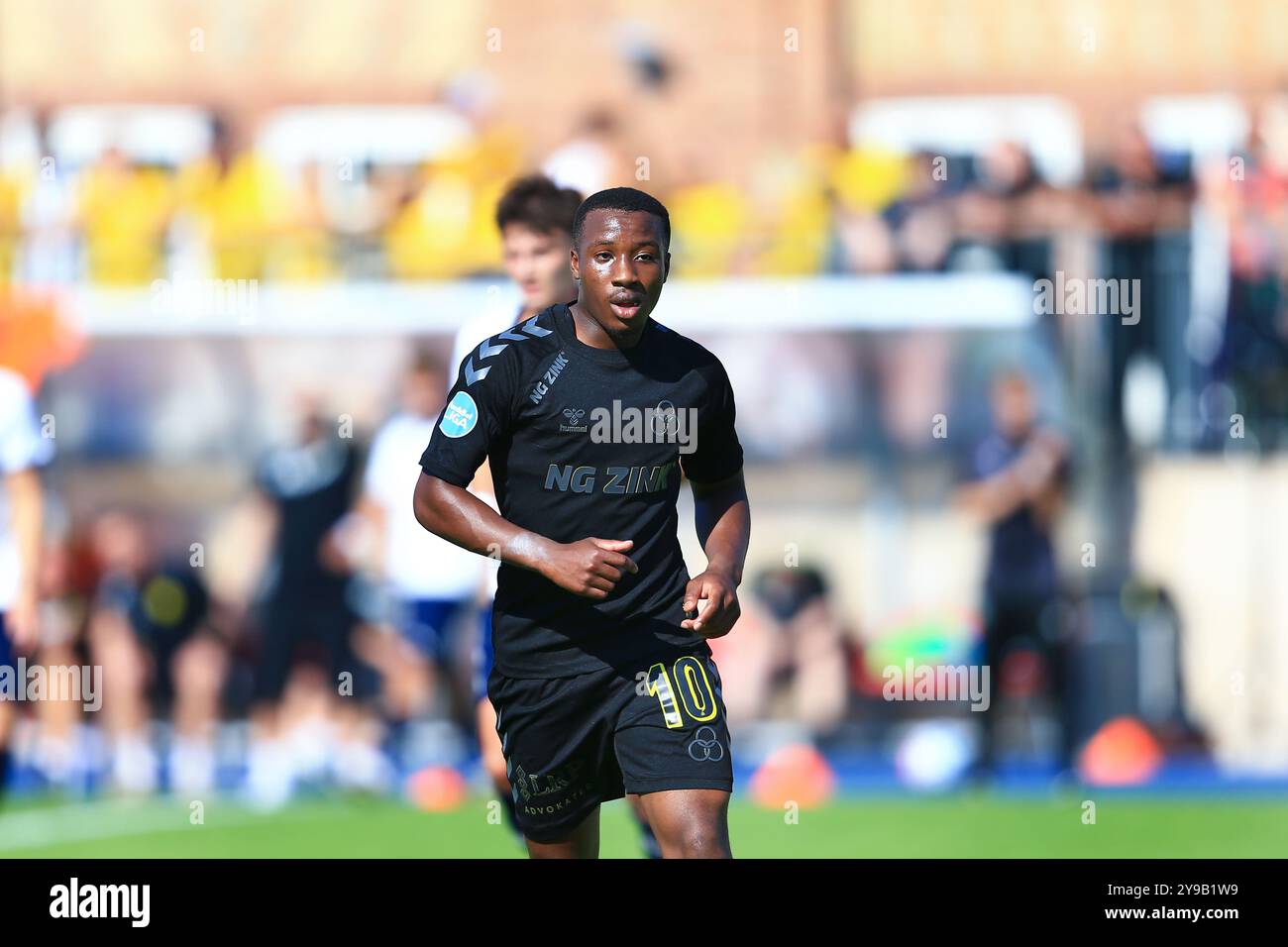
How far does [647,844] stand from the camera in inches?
257

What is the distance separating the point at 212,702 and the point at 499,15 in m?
9.46

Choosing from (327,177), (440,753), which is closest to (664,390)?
(440,753)

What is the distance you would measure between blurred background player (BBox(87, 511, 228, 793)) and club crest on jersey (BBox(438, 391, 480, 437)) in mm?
7864

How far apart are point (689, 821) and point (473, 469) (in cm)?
109

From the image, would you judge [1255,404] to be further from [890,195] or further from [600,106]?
[600,106]

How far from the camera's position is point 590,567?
4.96 meters

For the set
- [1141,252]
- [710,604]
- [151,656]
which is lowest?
[151,656]

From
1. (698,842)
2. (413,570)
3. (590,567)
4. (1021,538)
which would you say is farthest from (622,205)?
(1021,538)

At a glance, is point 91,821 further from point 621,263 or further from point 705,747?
point 621,263

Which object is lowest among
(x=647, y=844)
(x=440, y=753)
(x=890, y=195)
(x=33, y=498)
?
(x=440, y=753)

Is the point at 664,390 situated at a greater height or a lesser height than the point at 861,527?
greater
